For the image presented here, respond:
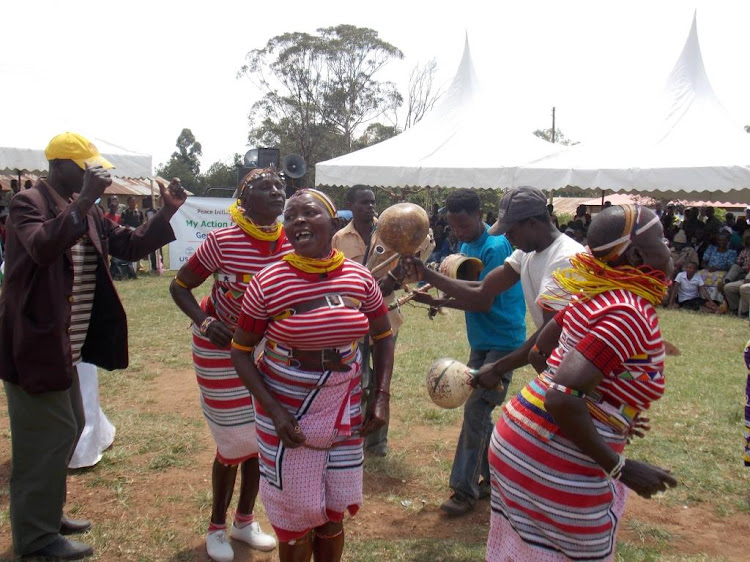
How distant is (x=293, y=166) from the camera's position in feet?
43.1

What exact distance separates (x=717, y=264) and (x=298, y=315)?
13.0 metres

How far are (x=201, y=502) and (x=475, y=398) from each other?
1948 mm

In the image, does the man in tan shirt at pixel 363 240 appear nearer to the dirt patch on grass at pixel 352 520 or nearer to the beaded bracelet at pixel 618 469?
the dirt patch on grass at pixel 352 520

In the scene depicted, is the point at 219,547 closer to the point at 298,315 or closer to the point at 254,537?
the point at 254,537

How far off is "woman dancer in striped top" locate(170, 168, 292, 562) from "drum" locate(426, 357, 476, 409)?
1.02 m

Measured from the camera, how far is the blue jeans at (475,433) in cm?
408

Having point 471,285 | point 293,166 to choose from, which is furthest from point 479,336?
point 293,166

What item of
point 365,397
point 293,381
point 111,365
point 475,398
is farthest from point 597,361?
point 365,397

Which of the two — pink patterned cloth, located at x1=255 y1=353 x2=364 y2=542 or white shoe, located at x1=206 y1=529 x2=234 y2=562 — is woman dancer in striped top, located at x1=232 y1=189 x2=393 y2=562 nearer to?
pink patterned cloth, located at x1=255 y1=353 x2=364 y2=542

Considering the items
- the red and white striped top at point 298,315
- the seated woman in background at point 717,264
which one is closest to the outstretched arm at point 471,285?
the red and white striped top at point 298,315

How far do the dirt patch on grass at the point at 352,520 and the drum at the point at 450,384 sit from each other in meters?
1.05

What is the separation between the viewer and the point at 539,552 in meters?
2.30

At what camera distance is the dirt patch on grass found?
3.73 m

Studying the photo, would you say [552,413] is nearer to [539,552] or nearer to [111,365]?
[539,552]
